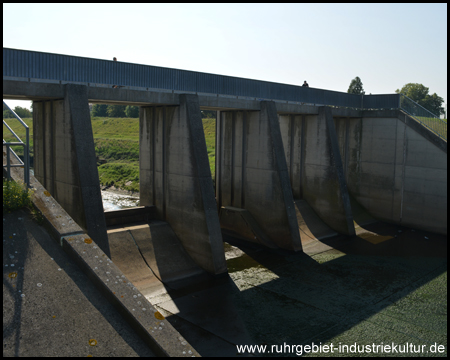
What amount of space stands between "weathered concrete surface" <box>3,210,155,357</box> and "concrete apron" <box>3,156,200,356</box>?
0.12 m

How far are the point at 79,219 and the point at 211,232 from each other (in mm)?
4819

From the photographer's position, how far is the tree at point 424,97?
66250 millimetres

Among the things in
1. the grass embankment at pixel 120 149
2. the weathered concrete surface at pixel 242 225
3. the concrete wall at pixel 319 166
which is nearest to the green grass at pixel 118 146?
the grass embankment at pixel 120 149

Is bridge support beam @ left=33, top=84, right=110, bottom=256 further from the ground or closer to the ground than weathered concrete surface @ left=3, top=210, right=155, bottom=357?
further from the ground

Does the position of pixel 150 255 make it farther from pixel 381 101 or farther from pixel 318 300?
pixel 381 101

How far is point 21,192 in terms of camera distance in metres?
7.55

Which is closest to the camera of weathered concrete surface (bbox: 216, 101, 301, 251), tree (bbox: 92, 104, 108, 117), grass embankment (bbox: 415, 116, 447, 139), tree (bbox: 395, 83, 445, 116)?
weathered concrete surface (bbox: 216, 101, 301, 251)

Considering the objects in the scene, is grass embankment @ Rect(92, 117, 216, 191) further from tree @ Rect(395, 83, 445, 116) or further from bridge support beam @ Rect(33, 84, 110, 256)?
tree @ Rect(395, 83, 445, 116)

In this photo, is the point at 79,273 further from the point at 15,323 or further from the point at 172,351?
the point at 172,351

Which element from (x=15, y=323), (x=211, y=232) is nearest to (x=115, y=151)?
(x=211, y=232)

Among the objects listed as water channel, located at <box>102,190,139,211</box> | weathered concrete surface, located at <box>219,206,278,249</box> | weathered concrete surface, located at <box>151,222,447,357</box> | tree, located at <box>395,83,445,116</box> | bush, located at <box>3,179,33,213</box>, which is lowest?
weathered concrete surface, located at <box>151,222,447,357</box>

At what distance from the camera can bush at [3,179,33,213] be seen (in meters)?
7.31

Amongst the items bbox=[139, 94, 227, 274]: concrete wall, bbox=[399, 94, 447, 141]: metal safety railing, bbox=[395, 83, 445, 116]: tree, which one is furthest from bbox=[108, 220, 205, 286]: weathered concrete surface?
bbox=[395, 83, 445, 116]: tree

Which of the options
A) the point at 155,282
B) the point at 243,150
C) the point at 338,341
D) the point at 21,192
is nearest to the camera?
the point at 21,192
